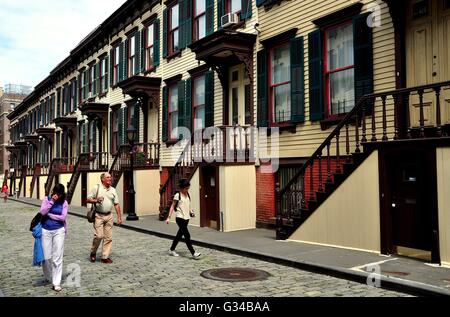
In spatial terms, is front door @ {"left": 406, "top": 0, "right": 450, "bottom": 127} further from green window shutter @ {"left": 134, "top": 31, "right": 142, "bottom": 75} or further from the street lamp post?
green window shutter @ {"left": 134, "top": 31, "right": 142, "bottom": 75}

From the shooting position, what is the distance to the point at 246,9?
15844mm

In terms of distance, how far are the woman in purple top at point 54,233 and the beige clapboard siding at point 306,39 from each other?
292 inches

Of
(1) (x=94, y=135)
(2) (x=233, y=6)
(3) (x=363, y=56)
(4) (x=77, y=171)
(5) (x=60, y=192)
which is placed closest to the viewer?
(5) (x=60, y=192)

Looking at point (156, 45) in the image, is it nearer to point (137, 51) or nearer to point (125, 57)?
point (137, 51)

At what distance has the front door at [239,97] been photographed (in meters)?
15.9

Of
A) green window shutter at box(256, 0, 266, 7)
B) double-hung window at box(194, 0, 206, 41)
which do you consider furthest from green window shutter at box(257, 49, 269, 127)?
double-hung window at box(194, 0, 206, 41)

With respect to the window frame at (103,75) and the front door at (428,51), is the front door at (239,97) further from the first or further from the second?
the window frame at (103,75)

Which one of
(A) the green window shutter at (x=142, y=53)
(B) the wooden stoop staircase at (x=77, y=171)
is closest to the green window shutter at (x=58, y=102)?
(B) the wooden stoop staircase at (x=77, y=171)

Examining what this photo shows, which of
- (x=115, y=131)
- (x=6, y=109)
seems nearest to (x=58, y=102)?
(x=115, y=131)

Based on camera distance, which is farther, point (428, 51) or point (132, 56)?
point (132, 56)

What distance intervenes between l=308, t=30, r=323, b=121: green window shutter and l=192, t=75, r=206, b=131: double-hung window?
19.8ft

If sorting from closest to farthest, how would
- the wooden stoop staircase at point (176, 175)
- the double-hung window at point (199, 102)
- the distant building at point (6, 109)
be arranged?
the wooden stoop staircase at point (176, 175) < the double-hung window at point (199, 102) < the distant building at point (6, 109)

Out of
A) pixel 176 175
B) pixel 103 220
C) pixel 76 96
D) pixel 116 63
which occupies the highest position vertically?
pixel 116 63

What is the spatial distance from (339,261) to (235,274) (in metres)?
2.09
